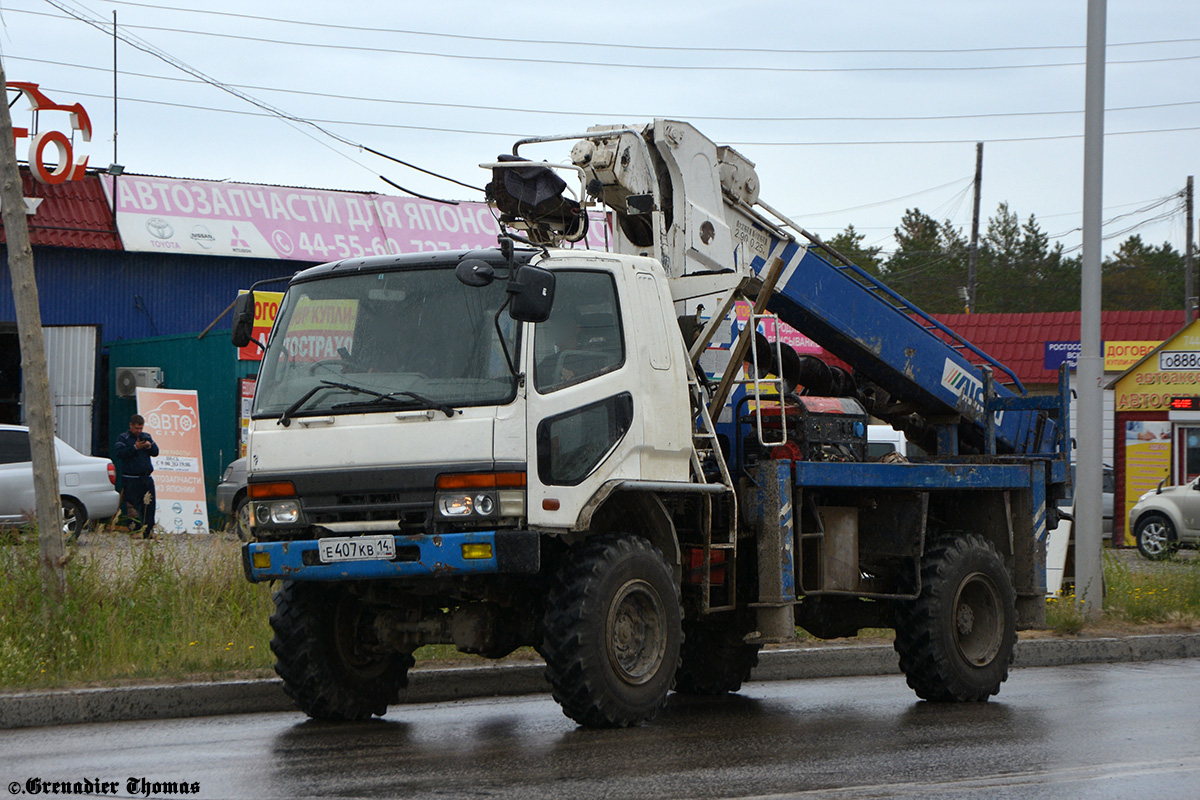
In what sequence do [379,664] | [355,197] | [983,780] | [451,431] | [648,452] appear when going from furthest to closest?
1. [355,197]
2. [379,664]
3. [648,452]
4. [451,431]
5. [983,780]

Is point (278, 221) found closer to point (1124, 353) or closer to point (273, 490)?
point (1124, 353)

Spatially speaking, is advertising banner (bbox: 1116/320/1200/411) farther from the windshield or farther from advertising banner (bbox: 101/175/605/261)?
the windshield

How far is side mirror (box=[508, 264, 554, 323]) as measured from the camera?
7668mm

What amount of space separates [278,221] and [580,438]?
22.1m

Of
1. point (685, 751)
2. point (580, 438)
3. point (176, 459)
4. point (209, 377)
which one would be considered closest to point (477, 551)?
point (580, 438)

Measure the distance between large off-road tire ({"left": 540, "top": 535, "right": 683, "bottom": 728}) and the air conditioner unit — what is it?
20.5m

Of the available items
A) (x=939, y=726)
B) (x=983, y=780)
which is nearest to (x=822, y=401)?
(x=939, y=726)

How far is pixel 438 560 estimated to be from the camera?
7.70 metres

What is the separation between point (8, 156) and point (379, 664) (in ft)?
14.5

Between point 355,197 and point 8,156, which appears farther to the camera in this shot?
point 355,197

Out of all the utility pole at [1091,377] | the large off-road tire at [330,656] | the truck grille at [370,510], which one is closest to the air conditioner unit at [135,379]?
the utility pole at [1091,377]

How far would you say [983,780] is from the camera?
6.68 metres

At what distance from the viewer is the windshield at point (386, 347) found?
7945mm

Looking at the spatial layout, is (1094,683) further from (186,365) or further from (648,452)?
(186,365)
